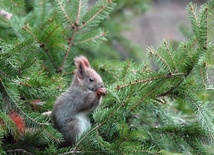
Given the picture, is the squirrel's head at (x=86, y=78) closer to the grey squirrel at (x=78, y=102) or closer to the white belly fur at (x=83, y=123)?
the grey squirrel at (x=78, y=102)

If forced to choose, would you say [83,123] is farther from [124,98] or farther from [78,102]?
[124,98]

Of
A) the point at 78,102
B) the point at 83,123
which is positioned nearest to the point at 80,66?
the point at 78,102

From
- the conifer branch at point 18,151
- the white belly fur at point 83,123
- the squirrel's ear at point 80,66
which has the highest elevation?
the squirrel's ear at point 80,66

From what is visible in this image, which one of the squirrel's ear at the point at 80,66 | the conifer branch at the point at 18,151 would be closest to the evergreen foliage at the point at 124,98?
the conifer branch at the point at 18,151

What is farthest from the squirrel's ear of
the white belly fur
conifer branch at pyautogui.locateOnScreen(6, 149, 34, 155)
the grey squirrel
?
conifer branch at pyautogui.locateOnScreen(6, 149, 34, 155)

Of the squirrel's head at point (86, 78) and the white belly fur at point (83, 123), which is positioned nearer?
the white belly fur at point (83, 123)

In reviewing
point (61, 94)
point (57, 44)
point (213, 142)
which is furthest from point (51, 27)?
point (213, 142)

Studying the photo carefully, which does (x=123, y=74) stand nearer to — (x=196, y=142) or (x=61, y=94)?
(x=61, y=94)
